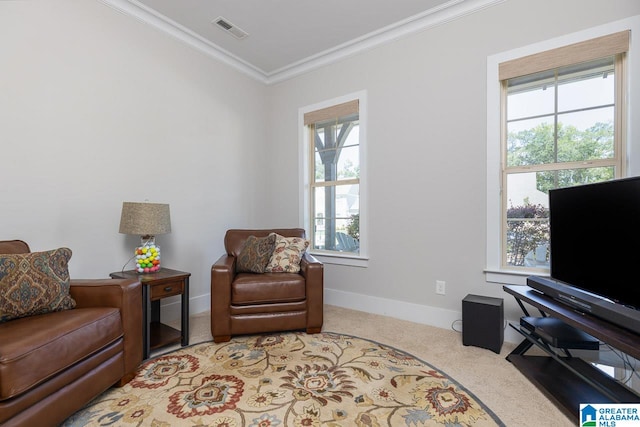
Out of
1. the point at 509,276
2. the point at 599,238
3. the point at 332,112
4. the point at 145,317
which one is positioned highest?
the point at 332,112

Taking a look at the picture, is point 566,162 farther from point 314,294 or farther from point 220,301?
point 220,301

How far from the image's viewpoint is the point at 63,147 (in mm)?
2285

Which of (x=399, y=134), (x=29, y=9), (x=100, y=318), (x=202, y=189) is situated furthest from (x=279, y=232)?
(x=29, y=9)

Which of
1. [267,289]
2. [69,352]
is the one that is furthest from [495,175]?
[69,352]

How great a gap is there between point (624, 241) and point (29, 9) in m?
3.93

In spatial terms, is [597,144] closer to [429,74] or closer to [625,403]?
[429,74]

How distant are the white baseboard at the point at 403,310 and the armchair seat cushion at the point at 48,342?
2.17 metres

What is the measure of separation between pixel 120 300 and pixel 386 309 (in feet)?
7.55

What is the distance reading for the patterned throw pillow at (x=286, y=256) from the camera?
9.05ft

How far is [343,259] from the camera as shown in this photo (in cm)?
338

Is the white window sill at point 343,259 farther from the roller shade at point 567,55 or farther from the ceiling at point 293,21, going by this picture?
the ceiling at point 293,21

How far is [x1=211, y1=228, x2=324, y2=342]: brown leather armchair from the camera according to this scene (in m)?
2.38

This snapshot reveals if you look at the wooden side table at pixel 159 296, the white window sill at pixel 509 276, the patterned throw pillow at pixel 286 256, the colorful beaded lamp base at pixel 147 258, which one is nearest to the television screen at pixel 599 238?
the white window sill at pixel 509 276

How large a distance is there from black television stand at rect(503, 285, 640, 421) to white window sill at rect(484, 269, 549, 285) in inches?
12.8
